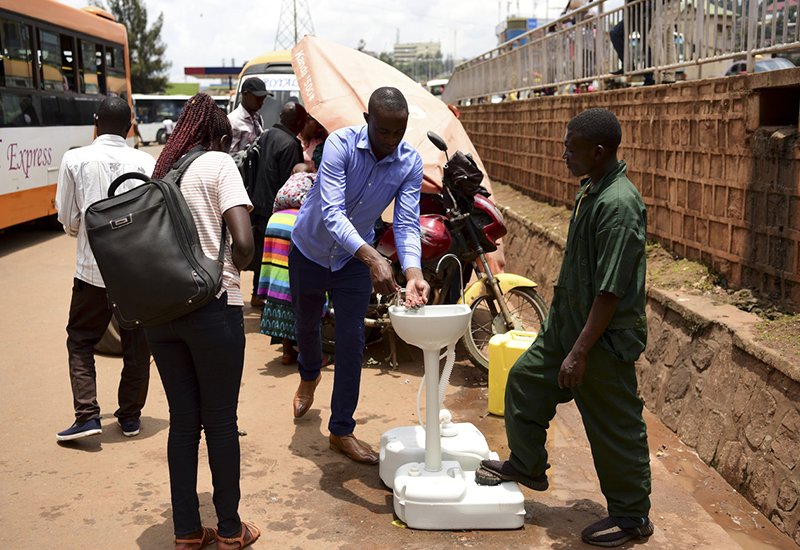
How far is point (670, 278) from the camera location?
19.6 feet

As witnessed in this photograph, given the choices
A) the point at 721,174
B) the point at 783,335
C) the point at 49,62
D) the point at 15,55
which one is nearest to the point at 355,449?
the point at 783,335

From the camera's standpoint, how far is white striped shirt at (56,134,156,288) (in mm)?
4625

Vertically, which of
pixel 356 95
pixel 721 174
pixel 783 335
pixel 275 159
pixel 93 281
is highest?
pixel 356 95

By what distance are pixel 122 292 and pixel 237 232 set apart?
483 mm

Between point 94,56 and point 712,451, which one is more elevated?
point 94,56

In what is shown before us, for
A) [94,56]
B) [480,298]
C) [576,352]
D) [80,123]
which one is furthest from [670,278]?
[94,56]

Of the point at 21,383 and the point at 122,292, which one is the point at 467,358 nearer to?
the point at 21,383

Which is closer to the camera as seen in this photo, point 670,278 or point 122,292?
point 122,292

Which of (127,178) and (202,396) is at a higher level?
(127,178)

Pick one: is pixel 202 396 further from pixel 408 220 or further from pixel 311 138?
pixel 311 138

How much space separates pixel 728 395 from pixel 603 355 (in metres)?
1.47

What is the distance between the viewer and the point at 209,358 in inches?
131

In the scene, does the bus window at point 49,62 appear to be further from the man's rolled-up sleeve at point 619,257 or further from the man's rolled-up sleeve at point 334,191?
the man's rolled-up sleeve at point 619,257

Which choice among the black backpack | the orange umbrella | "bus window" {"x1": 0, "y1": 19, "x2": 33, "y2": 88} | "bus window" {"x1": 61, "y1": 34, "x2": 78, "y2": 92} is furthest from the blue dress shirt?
"bus window" {"x1": 61, "y1": 34, "x2": 78, "y2": 92}
